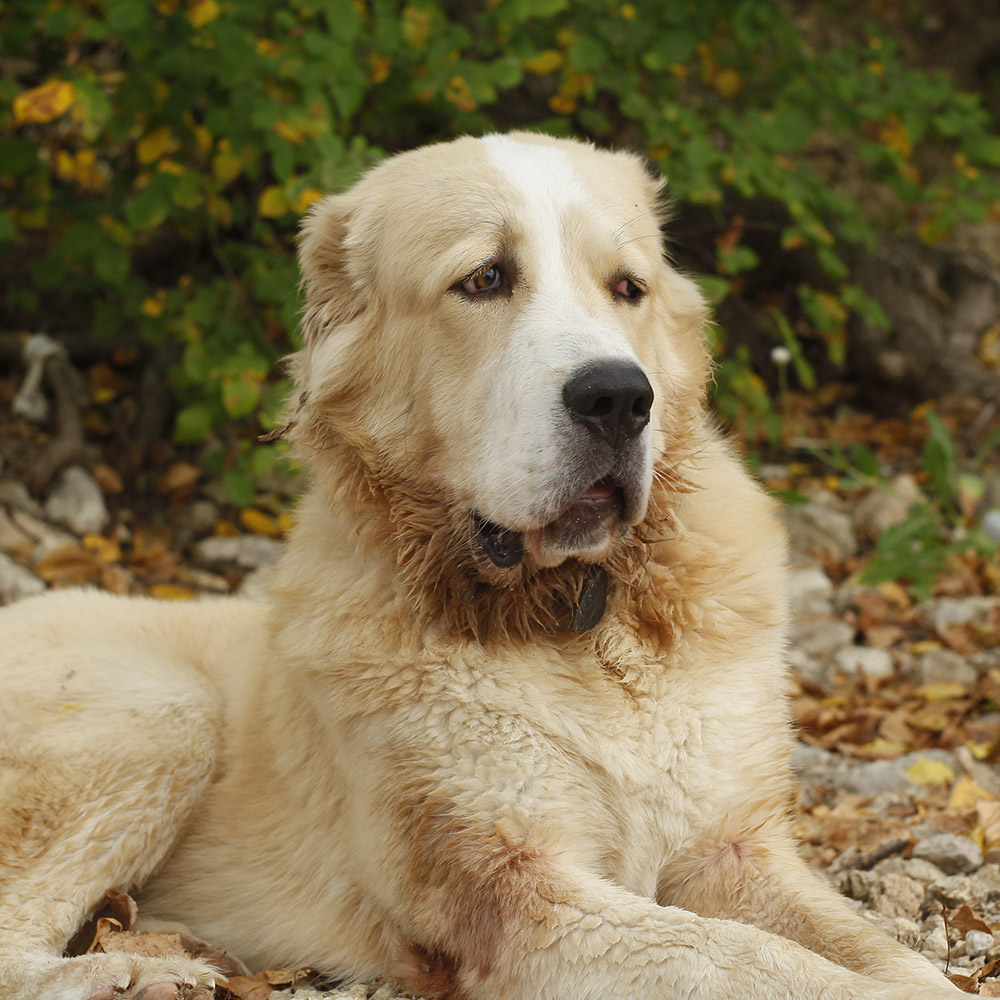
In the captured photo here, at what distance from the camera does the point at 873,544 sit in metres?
6.18

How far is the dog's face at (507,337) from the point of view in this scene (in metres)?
2.59

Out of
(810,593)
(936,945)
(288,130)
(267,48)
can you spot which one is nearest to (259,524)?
(288,130)

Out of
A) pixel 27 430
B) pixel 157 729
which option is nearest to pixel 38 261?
pixel 27 430

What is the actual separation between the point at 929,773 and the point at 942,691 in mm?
778

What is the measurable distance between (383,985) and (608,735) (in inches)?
31.9

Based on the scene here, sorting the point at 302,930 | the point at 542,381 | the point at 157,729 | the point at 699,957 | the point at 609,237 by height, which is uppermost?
the point at 609,237

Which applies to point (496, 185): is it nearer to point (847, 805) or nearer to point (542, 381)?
point (542, 381)

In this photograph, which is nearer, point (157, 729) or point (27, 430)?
point (157, 729)

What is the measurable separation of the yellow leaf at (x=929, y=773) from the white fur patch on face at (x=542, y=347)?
180 cm

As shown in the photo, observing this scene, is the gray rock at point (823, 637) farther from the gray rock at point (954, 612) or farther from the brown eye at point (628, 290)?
the brown eye at point (628, 290)

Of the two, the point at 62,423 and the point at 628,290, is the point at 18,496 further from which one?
the point at 628,290

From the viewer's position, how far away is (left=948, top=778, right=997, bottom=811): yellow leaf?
3.61 meters

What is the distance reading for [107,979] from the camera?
8.66 feet

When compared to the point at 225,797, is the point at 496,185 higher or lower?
higher
